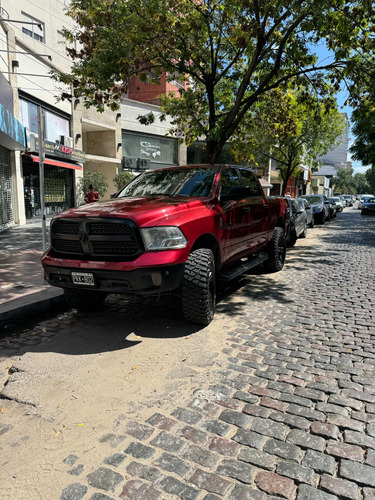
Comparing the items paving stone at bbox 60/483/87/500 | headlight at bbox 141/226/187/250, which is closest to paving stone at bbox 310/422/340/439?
paving stone at bbox 60/483/87/500

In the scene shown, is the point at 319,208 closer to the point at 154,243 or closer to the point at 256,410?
the point at 154,243

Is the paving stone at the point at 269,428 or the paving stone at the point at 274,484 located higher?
the paving stone at the point at 269,428

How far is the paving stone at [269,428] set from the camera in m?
2.65

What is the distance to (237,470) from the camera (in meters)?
2.30

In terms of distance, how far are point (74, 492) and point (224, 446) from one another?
0.96 meters

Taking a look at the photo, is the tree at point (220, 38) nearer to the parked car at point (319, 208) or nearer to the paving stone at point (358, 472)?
the paving stone at point (358, 472)

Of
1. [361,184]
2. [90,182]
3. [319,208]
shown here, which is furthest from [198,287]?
[361,184]

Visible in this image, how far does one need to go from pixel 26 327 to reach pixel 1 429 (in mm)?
2294

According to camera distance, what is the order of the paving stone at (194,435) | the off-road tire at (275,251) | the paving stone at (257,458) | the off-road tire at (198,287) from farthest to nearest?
the off-road tire at (275,251) → the off-road tire at (198,287) → the paving stone at (194,435) → the paving stone at (257,458)

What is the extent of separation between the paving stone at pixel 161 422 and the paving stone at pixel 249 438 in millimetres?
463

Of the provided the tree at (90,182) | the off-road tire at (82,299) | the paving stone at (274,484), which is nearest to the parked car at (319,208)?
the tree at (90,182)

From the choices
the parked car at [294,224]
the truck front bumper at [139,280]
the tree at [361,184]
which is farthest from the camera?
the tree at [361,184]

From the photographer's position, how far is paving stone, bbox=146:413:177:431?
271cm

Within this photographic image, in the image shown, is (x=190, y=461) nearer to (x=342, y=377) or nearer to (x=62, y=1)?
(x=342, y=377)
